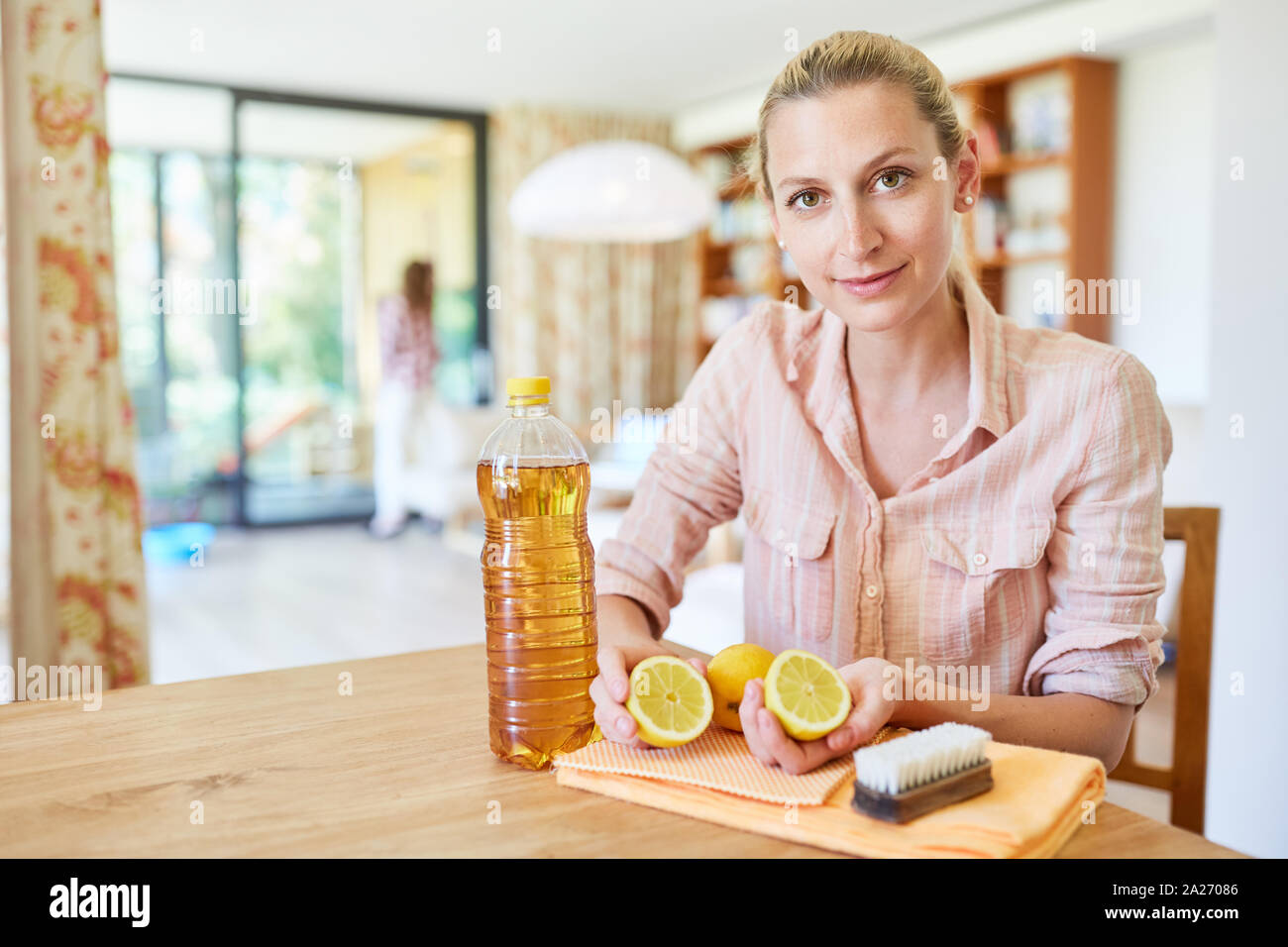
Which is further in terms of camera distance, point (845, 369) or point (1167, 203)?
point (1167, 203)

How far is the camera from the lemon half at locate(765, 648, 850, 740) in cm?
83

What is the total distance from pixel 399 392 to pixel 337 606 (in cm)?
194

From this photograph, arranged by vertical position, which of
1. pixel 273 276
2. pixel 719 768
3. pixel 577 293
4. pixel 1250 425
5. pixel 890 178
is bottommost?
pixel 719 768

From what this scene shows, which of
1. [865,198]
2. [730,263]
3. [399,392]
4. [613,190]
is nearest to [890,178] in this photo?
[865,198]

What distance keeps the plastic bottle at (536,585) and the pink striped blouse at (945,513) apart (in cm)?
27

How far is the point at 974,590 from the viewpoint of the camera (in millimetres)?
1214

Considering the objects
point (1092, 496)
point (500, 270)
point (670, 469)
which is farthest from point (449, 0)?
point (1092, 496)

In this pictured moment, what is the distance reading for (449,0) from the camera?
16.3 feet

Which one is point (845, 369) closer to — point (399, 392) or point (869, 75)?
point (869, 75)

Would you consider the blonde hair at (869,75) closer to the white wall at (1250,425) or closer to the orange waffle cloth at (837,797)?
the orange waffle cloth at (837,797)

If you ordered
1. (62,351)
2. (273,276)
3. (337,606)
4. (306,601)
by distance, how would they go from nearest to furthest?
1. (62,351)
2. (337,606)
3. (306,601)
4. (273,276)

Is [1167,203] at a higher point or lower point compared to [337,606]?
higher

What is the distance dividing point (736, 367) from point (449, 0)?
418cm
